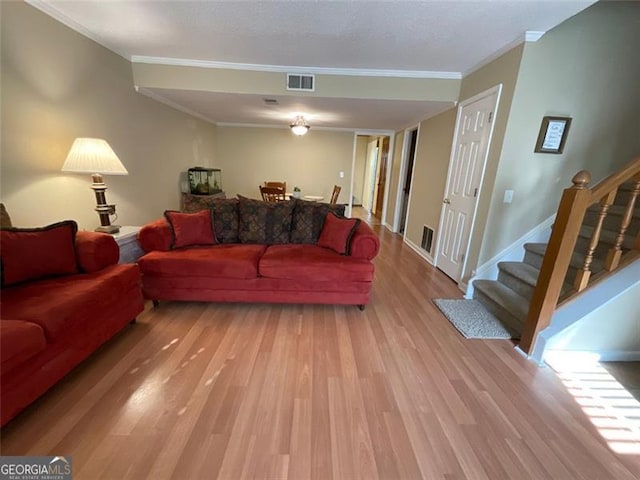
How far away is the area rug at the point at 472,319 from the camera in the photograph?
224 centimetres

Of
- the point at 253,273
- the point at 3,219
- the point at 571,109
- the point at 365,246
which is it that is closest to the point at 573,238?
the point at 365,246

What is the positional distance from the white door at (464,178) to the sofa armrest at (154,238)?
3.14 m

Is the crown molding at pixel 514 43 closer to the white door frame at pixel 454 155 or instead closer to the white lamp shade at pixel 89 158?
the white door frame at pixel 454 155

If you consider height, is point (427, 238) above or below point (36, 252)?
below

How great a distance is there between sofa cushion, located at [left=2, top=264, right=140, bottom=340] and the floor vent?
12.2ft

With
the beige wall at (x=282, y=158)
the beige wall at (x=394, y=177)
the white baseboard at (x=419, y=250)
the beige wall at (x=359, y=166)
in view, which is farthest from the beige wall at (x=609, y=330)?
the beige wall at (x=359, y=166)

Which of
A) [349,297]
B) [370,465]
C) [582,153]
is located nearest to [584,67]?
[582,153]

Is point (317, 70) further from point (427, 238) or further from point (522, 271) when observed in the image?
point (522, 271)

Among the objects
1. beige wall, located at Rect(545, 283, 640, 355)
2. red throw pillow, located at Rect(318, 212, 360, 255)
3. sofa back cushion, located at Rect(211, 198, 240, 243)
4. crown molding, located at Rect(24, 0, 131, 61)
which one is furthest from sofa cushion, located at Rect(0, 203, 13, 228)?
beige wall, located at Rect(545, 283, 640, 355)

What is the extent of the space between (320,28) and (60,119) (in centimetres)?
234

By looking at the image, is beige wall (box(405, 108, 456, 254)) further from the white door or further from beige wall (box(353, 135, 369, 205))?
beige wall (box(353, 135, 369, 205))

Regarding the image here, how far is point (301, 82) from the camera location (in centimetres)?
328

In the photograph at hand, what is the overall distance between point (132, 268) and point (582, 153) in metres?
4.12

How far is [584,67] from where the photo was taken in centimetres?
240
